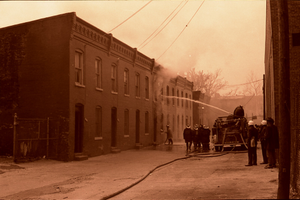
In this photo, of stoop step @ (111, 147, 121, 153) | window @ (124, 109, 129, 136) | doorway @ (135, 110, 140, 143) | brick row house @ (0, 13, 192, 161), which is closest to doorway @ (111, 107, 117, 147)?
stoop step @ (111, 147, 121, 153)

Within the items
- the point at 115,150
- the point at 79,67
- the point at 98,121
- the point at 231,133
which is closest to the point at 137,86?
the point at 115,150

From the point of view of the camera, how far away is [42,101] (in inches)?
794

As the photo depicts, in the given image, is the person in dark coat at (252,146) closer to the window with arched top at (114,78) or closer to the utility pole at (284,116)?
the utility pole at (284,116)

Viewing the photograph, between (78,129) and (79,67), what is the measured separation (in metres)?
3.52

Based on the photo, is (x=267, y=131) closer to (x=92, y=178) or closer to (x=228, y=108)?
(x=92, y=178)

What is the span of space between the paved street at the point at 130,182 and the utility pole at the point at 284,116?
891 mm

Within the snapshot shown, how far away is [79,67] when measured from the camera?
21.3 meters

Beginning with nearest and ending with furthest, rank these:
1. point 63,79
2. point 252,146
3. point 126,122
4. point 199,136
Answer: point 252,146, point 63,79, point 199,136, point 126,122

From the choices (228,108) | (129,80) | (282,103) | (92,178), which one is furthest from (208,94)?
(282,103)

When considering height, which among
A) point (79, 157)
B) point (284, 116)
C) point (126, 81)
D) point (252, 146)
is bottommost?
point (79, 157)

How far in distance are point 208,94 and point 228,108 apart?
22.0 meters

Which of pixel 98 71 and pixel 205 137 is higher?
pixel 98 71

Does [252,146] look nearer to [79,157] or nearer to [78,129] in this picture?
[79,157]

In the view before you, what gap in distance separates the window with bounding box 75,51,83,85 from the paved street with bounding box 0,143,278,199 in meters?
5.37
